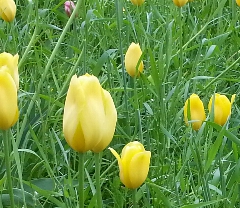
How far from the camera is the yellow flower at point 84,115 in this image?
0.47m

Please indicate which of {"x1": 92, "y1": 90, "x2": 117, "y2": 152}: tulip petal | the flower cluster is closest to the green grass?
the flower cluster

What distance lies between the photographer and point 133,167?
0.57 metres

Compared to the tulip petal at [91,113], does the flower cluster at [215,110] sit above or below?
below

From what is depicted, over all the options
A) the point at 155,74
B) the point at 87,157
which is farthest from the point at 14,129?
the point at 155,74

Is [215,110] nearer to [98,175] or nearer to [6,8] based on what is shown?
[98,175]

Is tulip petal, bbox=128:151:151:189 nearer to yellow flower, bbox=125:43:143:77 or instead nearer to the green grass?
the green grass

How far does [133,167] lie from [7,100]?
0.52 feet

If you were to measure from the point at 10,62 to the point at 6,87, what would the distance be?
0.12 metres

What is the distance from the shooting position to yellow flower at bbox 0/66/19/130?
510 mm

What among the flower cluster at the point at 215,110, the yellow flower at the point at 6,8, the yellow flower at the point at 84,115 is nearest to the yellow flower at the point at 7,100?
the yellow flower at the point at 84,115

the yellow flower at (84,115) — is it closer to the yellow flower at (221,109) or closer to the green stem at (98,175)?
the green stem at (98,175)

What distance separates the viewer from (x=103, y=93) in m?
0.49

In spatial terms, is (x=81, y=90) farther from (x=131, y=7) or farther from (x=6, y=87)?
(x=131, y=7)

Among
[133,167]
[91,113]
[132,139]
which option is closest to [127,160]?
[133,167]
